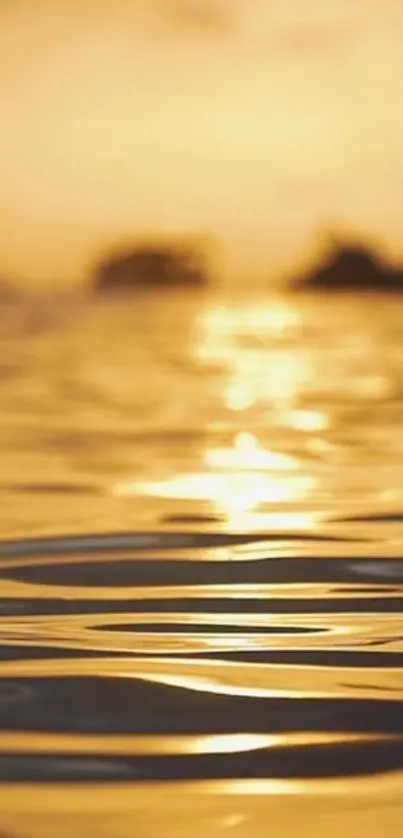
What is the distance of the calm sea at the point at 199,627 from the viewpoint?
1740 mm

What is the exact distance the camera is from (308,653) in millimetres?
2396

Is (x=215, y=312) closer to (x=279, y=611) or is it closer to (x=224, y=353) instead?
(x=224, y=353)

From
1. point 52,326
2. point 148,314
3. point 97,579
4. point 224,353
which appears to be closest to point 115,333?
point 52,326

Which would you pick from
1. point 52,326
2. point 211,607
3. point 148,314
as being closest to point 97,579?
point 211,607

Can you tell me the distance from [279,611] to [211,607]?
0.10 meters

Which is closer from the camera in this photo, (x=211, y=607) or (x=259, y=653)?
(x=259, y=653)

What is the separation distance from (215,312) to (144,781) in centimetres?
2812

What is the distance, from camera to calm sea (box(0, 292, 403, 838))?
174 cm

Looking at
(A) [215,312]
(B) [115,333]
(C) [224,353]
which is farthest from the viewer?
(A) [215,312]

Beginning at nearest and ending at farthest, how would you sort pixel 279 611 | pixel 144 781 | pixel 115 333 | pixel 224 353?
pixel 144 781
pixel 279 611
pixel 224 353
pixel 115 333

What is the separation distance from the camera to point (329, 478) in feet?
15.6

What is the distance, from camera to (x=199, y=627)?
2.57 metres

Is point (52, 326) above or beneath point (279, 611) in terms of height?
above

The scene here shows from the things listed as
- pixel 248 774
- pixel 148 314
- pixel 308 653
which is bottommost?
pixel 248 774
